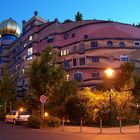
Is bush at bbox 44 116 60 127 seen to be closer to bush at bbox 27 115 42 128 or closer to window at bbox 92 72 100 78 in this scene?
bush at bbox 27 115 42 128

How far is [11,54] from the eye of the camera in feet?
259

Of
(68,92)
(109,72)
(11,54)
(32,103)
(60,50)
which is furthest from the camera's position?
(11,54)

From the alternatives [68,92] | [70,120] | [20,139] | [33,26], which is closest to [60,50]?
[33,26]

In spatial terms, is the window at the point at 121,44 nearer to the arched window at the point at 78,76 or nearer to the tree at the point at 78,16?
the arched window at the point at 78,76

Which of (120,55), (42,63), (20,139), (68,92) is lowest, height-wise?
(20,139)

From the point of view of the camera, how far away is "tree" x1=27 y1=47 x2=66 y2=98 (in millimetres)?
29422

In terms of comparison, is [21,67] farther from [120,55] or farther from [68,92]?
[68,92]

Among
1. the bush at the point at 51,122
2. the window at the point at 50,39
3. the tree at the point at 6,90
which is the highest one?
the window at the point at 50,39

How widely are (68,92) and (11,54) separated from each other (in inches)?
1798

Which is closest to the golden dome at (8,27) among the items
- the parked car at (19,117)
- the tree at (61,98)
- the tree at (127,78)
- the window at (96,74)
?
the window at (96,74)

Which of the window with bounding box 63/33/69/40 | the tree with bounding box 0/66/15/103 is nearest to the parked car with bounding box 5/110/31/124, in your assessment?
the tree with bounding box 0/66/15/103

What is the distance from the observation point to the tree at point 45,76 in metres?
29.4

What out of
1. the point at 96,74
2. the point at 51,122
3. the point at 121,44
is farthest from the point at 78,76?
the point at 51,122

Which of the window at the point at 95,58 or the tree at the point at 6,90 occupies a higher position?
the window at the point at 95,58
